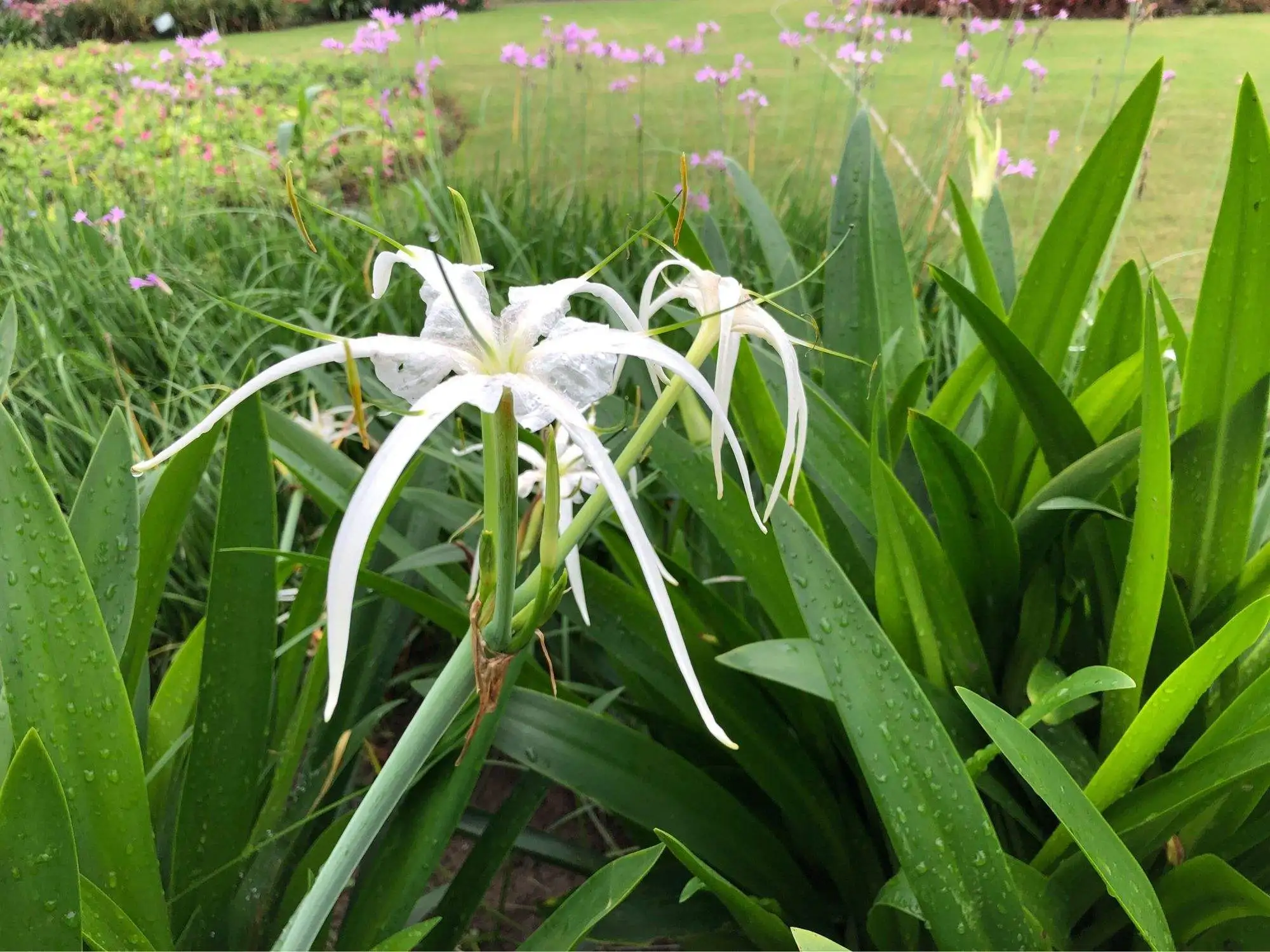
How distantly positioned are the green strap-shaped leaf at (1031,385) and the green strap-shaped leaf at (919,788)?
8.2 inches

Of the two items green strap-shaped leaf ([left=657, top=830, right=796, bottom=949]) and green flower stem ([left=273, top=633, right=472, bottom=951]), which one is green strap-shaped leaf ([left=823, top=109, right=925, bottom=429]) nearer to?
green strap-shaped leaf ([left=657, top=830, right=796, bottom=949])

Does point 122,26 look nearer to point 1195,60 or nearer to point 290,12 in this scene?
point 290,12

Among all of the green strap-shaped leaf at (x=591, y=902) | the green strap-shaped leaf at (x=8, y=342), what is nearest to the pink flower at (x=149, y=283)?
the green strap-shaped leaf at (x=8, y=342)

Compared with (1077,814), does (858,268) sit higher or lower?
higher

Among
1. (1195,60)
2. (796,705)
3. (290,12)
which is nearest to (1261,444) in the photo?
(796,705)

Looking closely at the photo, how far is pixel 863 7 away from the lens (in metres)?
1.20

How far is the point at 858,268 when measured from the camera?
64cm

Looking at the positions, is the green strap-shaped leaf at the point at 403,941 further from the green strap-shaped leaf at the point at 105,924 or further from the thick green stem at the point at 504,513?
the thick green stem at the point at 504,513

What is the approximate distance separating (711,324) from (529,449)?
19cm

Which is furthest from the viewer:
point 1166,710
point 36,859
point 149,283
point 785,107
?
point 785,107

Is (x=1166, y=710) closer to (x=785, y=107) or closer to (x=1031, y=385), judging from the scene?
(x=1031, y=385)

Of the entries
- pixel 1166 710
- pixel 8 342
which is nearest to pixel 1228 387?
pixel 1166 710

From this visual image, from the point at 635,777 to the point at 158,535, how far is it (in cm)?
31

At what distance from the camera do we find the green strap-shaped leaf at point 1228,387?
1.42 feet
